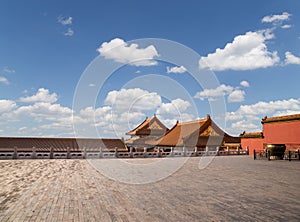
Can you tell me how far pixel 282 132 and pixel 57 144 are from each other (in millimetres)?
21760

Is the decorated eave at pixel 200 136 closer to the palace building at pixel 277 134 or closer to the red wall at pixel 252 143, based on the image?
the red wall at pixel 252 143

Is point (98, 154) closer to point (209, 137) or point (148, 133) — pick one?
point (209, 137)

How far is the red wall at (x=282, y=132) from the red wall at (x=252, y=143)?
96 centimetres

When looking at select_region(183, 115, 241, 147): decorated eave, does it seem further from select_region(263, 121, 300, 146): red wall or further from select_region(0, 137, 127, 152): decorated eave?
select_region(0, 137, 127, 152): decorated eave

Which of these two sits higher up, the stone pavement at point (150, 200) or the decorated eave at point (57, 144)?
the decorated eave at point (57, 144)

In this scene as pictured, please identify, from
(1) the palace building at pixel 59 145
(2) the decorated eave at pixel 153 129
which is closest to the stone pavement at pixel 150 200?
(1) the palace building at pixel 59 145

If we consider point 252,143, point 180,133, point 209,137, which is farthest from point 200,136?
point 252,143

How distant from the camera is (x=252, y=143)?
25.6m

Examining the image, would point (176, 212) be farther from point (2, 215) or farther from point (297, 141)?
point (297, 141)

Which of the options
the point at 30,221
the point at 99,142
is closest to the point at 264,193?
the point at 30,221

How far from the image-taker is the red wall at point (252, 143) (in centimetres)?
2447

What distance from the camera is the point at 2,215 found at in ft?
17.9

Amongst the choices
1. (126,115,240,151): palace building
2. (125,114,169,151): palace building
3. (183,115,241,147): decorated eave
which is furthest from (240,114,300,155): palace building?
(125,114,169,151): palace building

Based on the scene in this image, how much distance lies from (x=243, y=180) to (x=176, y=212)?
5.55 meters
